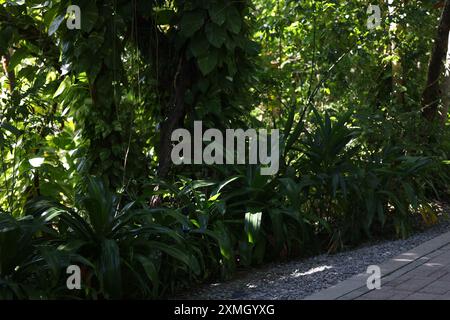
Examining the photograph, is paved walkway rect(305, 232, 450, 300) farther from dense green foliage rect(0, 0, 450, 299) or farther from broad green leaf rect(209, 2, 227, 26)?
broad green leaf rect(209, 2, 227, 26)

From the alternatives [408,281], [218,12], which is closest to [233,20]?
[218,12]

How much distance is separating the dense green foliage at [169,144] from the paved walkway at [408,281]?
818mm

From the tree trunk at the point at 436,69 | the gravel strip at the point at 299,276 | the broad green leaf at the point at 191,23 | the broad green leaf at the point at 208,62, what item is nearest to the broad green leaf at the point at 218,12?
the broad green leaf at the point at 191,23

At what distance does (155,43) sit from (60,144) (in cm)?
159

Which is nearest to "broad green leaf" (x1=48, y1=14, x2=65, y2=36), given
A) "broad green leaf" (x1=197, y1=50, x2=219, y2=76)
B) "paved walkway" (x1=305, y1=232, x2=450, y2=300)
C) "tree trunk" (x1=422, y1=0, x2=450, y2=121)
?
"broad green leaf" (x1=197, y1=50, x2=219, y2=76)

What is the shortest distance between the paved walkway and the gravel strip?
0.51 ft

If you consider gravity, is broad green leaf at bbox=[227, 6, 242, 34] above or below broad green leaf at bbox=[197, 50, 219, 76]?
above

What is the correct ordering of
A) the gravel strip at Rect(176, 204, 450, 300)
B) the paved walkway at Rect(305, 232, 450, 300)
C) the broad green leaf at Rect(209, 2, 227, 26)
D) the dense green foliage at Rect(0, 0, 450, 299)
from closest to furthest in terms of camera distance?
the paved walkway at Rect(305, 232, 450, 300) → the gravel strip at Rect(176, 204, 450, 300) → the dense green foliage at Rect(0, 0, 450, 299) → the broad green leaf at Rect(209, 2, 227, 26)

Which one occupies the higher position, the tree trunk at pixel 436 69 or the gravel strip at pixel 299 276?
the tree trunk at pixel 436 69

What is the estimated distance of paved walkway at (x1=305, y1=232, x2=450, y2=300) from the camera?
4.56 meters

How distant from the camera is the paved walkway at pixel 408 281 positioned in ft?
15.0

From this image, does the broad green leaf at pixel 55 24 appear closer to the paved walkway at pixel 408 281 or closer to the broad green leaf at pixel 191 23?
the broad green leaf at pixel 191 23

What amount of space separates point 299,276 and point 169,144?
2315 millimetres

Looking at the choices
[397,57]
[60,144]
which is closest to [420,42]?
[397,57]
